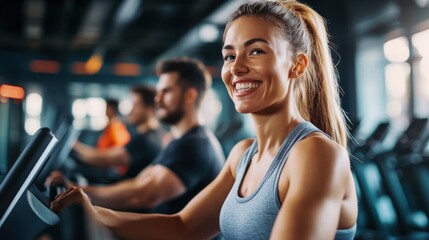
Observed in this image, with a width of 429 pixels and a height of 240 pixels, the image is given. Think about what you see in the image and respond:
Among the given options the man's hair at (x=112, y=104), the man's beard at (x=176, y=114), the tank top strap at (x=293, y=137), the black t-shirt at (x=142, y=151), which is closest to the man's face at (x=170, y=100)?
the man's beard at (x=176, y=114)

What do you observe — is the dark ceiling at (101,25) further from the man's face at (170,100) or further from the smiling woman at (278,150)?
the smiling woman at (278,150)

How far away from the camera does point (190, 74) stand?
279 cm

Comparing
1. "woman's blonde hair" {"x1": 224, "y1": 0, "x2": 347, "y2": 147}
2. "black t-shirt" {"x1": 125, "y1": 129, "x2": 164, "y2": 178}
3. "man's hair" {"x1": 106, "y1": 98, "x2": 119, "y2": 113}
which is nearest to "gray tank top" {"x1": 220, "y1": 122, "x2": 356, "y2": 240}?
"woman's blonde hair" {"x1": 224, "y1": 0, "x2": 347, "y2": 147}

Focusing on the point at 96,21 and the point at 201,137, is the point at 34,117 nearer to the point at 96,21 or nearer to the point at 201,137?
the point at 96,21

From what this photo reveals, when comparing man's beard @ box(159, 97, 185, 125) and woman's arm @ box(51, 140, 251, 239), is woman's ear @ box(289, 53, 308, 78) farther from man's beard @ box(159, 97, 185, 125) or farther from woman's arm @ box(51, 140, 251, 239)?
man's beard @ box(159, 97, 185, 125)

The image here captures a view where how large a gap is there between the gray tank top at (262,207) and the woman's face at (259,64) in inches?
3.9

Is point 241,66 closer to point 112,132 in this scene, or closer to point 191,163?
point 191,163

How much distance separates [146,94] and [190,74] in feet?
6.18

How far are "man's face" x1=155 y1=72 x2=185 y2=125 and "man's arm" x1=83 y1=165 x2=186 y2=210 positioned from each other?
13.6 inches

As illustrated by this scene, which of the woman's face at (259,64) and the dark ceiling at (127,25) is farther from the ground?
the dark ceiling at (127,25)

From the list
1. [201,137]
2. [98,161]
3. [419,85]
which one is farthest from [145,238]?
[419,85]

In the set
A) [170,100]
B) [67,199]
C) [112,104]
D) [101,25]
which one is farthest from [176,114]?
[101,25]

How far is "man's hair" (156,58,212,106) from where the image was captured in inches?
109

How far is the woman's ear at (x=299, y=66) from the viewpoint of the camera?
1.27 m
